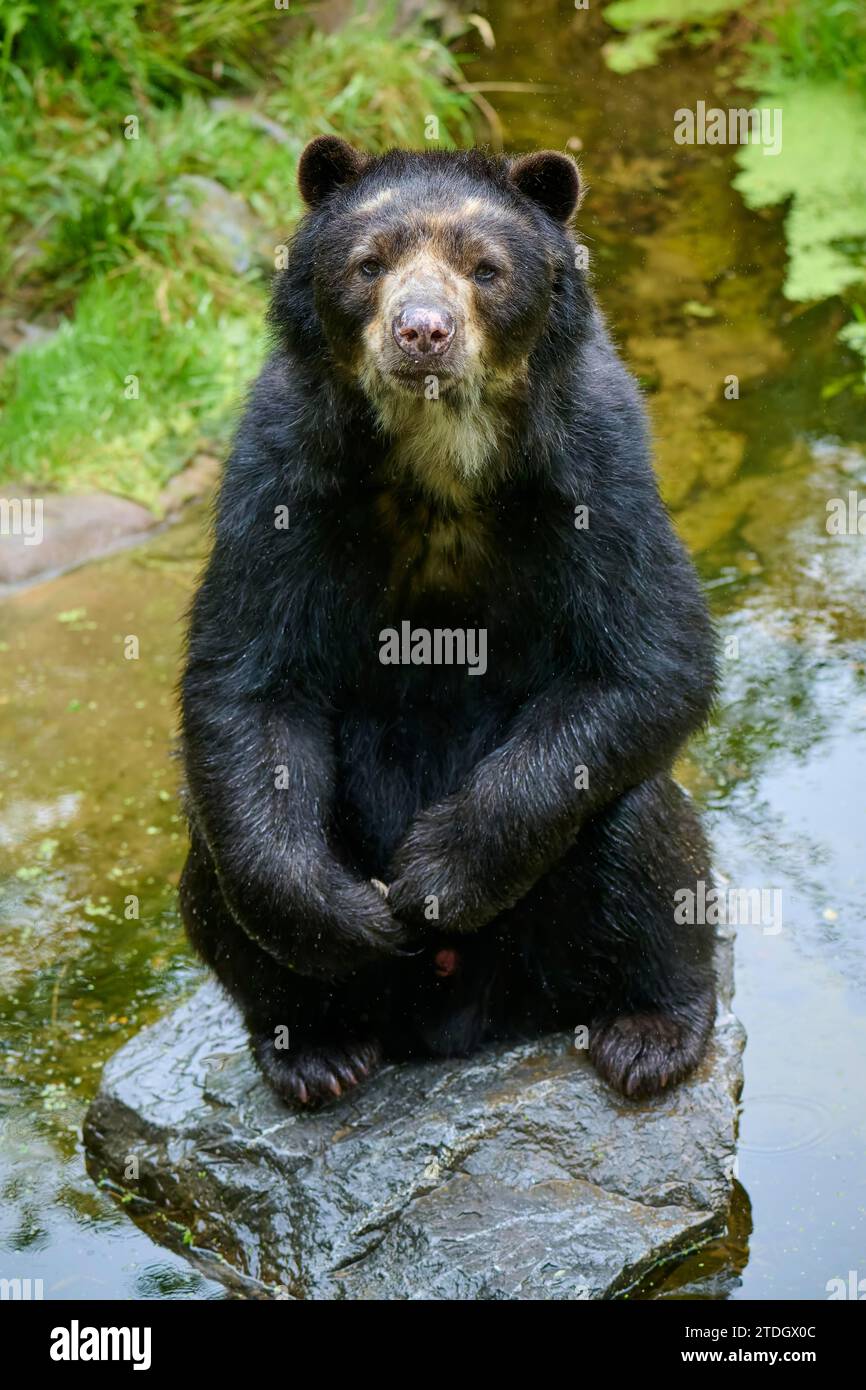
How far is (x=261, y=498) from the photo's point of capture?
6.66 metres

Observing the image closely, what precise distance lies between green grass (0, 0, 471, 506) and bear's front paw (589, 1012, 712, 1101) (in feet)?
18.7

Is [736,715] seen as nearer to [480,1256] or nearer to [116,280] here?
[480,1256]

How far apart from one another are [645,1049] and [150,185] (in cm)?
831

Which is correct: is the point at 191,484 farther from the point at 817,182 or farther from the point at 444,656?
the point at 444,656

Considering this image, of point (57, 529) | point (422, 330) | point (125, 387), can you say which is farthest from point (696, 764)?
point (125, 387)

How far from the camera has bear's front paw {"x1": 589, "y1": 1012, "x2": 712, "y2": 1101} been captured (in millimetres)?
6934

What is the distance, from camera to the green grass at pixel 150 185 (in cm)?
1227

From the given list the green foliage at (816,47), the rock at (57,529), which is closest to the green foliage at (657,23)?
the green foliage at (816,47)

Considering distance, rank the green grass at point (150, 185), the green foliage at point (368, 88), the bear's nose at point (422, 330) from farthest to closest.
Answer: the green foliage at point (368, 88)
the green grass at point (150, 185)
the bear's nose at point (422, 330)

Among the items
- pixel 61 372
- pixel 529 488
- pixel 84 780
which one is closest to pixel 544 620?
pixel 529 488

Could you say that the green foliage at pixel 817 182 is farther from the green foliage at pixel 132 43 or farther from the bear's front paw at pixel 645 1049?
the bear's front paw at pixel 645 1049

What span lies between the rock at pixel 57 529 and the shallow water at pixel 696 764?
0.56 feet

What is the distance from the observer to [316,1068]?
7.02 metres

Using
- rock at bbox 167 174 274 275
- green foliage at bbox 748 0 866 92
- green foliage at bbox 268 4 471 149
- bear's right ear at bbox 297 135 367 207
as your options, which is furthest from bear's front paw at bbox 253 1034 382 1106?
green foliage at bbox 748 0 866 92
